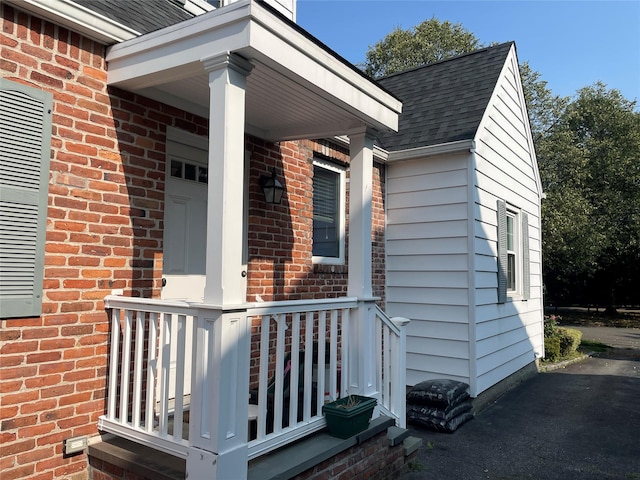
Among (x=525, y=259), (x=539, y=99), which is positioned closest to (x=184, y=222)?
(x=525, y=259)

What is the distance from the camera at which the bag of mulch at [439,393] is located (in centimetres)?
528

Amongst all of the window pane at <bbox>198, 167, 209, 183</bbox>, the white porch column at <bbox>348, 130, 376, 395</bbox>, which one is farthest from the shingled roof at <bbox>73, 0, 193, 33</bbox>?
the white porch column at <bbox>348, 130, 376, 395</bbox>

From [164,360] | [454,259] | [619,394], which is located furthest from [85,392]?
[619,394]

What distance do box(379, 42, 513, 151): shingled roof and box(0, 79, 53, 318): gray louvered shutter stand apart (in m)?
4.71

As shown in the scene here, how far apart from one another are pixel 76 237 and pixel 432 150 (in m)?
4.58

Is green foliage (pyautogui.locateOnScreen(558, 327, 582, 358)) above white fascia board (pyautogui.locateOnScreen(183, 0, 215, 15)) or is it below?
below

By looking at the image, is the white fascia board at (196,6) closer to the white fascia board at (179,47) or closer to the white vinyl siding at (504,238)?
the white fascia board at (179,47)

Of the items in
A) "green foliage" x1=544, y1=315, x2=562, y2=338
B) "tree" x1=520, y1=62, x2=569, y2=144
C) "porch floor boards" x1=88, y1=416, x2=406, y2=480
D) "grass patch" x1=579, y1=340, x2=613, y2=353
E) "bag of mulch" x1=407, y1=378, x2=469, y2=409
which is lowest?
"grass patch" x1=579, y1=340, x2=613, y2=353

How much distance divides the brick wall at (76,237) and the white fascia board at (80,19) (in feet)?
0.25

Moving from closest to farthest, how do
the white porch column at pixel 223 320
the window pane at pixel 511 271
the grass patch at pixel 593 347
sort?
the white porch column at pixel 223 320 < the window pane at pixel 511 271 < the grass patch at pixel 593 347

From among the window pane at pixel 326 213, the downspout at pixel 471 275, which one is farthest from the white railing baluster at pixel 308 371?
the downspout at pixel 471 275

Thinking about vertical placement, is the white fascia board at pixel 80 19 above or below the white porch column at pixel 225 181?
above

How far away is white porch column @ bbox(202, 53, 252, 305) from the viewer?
269cm

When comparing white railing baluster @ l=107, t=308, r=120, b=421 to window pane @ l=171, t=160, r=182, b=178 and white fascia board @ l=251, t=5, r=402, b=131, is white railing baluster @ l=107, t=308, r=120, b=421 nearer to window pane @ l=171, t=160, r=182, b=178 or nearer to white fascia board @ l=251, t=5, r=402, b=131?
window pane @ l=171, t=160, r=182, b=178
